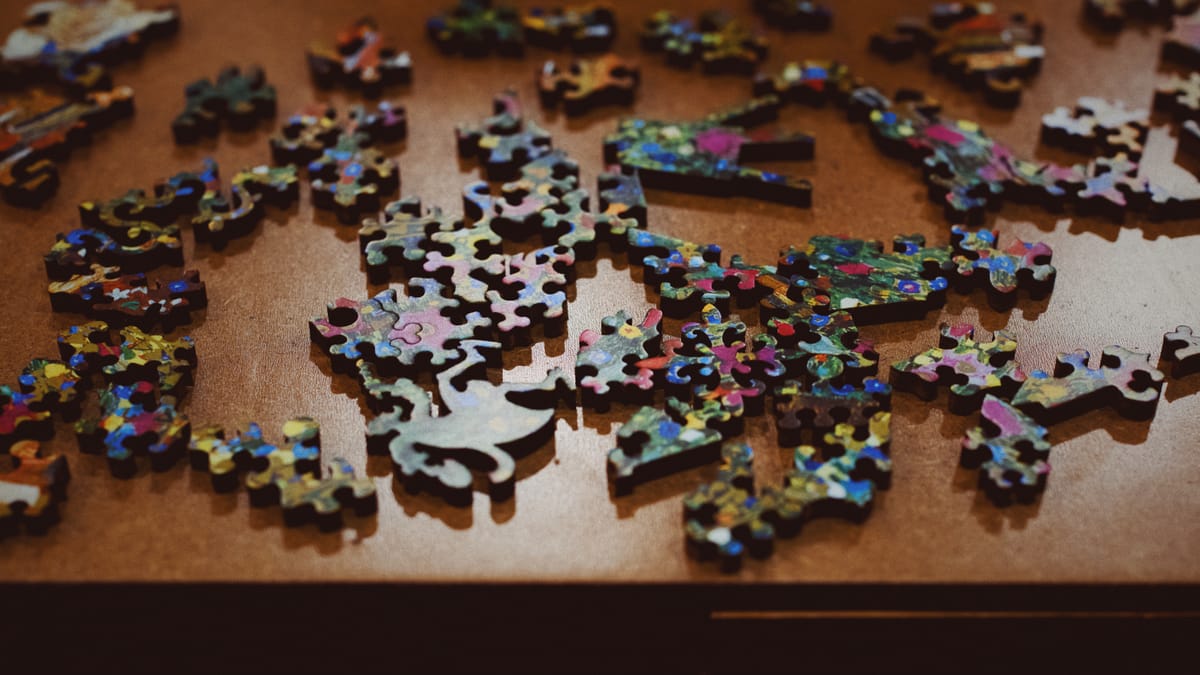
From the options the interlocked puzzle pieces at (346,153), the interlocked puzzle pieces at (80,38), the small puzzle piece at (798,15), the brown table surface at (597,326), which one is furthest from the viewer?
the small puzzle piece at (798,15)

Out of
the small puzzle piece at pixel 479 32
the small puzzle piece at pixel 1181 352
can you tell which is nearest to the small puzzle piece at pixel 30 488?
the small puzzle piece at pixel 479 32

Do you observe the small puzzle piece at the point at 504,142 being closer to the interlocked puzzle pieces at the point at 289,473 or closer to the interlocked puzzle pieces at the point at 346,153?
the interlocked puzzle pieces at the point at 346,153

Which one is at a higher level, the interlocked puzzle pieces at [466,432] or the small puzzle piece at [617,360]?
the small puzzle piece at [617,360]

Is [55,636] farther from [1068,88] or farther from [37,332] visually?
[1068,88]

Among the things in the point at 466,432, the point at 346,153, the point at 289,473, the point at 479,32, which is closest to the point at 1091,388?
the point at 466,432

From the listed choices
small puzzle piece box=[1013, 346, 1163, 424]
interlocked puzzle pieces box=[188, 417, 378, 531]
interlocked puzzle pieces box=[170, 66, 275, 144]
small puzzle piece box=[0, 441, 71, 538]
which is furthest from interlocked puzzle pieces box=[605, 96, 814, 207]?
small puzzle piece box=[0, 441, 71, 538]

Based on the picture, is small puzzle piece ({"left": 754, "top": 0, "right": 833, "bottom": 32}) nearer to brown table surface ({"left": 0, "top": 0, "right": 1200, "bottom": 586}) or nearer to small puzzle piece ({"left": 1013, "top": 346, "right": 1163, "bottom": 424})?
brown table surface ({"left": 0, "top": 0, "right": 1200, "bottom": 586})
